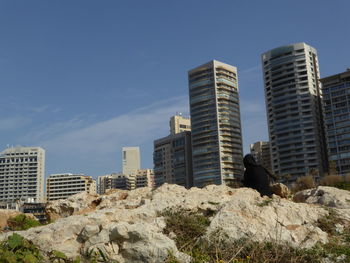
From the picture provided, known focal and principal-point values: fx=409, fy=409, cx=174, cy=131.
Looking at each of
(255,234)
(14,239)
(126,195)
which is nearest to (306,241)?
(255,234)

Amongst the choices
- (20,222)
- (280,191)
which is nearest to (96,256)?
(20,222)

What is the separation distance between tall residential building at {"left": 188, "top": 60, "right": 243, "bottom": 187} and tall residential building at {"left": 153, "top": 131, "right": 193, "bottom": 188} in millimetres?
6969

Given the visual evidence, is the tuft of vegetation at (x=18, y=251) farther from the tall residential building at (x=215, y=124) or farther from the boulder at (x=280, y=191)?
the tall residential building at (x=215, y=124)

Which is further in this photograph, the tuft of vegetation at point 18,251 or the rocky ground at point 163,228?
the rocky ground at point 163,228

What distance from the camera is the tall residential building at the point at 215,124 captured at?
125 metres

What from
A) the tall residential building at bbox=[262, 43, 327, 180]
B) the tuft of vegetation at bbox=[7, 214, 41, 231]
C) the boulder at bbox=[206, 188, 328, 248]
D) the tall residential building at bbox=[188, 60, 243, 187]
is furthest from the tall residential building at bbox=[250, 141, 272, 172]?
the boulder at bbox=[206, 188, 328, 248]

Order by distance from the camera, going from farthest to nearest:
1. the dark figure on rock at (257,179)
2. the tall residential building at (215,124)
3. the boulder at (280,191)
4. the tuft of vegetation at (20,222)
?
1. the tall residential building at (215,124)
2. the boulder at (280,191)
3. the dark figure on rock at (257,179)
4. the tuft of vegetation at (20,222)

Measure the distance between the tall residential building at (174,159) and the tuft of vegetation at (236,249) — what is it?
12319cm

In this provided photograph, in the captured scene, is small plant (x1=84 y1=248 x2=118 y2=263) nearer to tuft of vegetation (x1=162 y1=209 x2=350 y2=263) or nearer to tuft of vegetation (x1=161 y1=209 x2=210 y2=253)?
tuft of vegetation (x1=162 y1=209 x2=350 y2=263)

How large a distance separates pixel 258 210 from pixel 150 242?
10.1ft

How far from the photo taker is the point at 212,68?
131625 millimetres

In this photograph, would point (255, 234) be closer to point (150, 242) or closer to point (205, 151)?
point (150, 242)

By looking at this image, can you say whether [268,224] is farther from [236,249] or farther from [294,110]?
[294,110]

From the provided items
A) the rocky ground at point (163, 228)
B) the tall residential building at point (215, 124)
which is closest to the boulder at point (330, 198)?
the rocky ground at point (163, 228)
